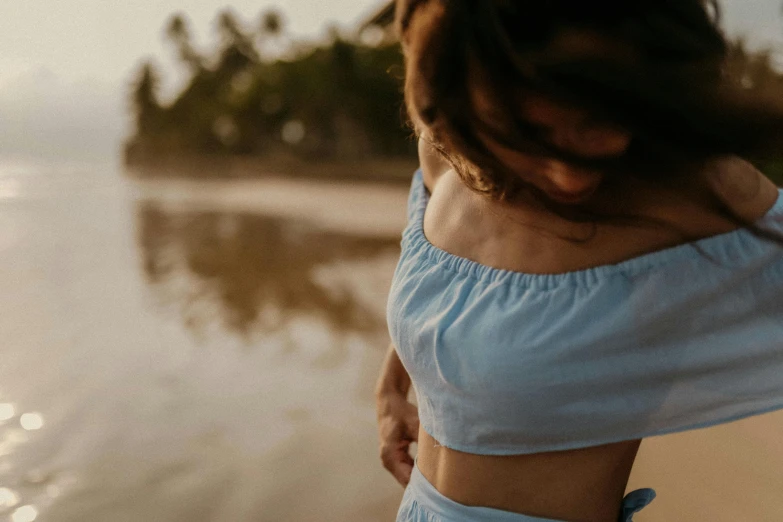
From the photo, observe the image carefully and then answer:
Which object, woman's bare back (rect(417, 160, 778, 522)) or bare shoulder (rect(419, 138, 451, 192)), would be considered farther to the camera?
bare shoulder (rect(419, 138, 451, 192))

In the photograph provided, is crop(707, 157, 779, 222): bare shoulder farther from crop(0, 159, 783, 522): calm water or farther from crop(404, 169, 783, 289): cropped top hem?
crop(0, 159, 783, 522): calm water

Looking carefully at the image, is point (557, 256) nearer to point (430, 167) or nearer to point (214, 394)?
point (430, 167)

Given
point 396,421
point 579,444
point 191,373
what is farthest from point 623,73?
point 191,373

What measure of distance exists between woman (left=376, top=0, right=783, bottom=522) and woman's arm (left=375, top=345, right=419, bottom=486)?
20 centimetres

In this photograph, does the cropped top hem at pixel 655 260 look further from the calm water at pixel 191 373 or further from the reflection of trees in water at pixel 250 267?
the reflection of trees in water at pixel 250 267

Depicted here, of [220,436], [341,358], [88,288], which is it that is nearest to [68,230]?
[88,288]

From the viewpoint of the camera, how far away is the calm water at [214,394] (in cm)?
136

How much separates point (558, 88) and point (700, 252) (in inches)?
7.0

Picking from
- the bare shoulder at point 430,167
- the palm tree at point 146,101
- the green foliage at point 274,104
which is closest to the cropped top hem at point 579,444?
the bare shoulder at point 430,167

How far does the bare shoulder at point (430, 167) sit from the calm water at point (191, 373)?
0.78 meters

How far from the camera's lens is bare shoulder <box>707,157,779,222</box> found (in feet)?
1.72

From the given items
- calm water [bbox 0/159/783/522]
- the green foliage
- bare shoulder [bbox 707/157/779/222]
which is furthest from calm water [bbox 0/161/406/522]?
the green foliage

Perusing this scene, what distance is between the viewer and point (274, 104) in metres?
8.45

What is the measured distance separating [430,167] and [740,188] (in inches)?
15.2
